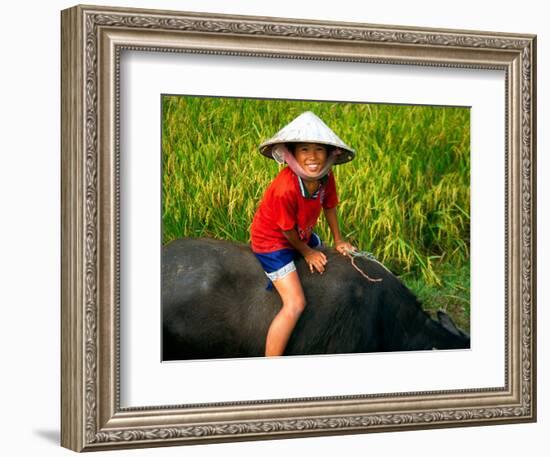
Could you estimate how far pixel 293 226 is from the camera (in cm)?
435

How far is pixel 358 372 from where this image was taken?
174 inches

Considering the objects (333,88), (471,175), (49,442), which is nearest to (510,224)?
(471,175)

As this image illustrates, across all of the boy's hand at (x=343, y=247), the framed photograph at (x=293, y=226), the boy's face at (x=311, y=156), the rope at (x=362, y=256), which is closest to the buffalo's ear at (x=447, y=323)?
the framed photograph at (x=293, y=226)

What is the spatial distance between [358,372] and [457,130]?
3.04ft

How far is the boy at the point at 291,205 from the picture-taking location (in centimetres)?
431

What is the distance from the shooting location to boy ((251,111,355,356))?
4.31m

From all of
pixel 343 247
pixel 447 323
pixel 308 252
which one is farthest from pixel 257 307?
pixel 447 323

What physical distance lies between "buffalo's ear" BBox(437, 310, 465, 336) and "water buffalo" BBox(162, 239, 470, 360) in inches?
3.0

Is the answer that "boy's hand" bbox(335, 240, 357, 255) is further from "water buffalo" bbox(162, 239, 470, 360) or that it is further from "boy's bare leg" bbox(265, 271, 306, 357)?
"boy's bare leg" bbox(265, 271, 306, 357)

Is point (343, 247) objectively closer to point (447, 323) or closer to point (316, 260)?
point (316, 260)

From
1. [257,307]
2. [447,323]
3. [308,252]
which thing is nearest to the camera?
[257,307]

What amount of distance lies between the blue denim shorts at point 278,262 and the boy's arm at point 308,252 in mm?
27

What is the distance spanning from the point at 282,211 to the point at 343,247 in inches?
10.6

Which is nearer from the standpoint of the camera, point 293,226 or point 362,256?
point 293,226
